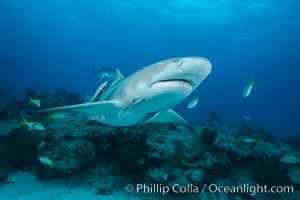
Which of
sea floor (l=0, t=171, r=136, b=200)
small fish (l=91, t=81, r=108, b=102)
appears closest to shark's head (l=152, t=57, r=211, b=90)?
small fish (l=91, t=81, r=108, b=102)

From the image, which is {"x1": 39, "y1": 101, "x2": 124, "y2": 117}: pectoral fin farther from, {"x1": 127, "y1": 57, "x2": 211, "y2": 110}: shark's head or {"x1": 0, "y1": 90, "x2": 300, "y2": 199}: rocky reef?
{"x1": 0, "y1": 90, "x2": 300, "y2": 199}: rocky reef

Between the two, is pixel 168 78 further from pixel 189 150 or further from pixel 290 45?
pixel 290 45

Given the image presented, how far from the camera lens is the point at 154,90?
2912 millimetres

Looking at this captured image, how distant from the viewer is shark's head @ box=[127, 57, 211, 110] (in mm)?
2619

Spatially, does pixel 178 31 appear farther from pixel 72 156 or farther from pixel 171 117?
pixel 171 117

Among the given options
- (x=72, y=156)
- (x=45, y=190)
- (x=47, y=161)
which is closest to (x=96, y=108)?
(x=47, y=161)

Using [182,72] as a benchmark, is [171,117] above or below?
below

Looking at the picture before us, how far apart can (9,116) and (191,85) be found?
33.2 ft

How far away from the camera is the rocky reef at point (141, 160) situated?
5.52 metres

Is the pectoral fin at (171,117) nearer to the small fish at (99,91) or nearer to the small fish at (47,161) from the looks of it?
the small fish at (99,91)

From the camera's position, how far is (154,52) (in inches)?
3551

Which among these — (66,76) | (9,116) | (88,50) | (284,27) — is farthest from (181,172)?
(66,76)

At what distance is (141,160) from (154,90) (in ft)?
11.3

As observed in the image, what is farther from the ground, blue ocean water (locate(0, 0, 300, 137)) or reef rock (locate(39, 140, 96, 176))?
blue ocean water (locate(0, 0, 300, 137))
